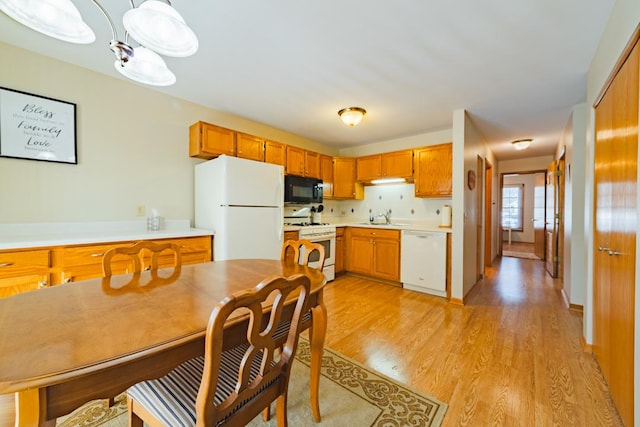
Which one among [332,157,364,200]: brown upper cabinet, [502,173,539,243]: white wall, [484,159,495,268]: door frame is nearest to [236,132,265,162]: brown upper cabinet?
[332,157,364,200]: brown upper cabinet

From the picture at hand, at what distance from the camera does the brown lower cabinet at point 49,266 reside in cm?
172

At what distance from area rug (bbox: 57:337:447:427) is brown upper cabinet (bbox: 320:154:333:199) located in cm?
315

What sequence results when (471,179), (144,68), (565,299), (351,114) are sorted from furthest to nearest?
(471,179)
(565,299)
(351,114)
(144,68)

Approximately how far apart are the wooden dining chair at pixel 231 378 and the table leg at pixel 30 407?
347 millimetres

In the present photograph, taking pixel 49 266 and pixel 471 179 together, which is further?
pixel 471 179

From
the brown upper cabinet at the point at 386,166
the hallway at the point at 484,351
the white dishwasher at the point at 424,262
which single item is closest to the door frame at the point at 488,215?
the hallway at the point at 484,351

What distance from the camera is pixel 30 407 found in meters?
0.63

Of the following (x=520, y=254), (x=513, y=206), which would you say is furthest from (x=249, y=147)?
(x=513, y=206)

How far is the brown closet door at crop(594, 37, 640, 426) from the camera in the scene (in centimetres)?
132

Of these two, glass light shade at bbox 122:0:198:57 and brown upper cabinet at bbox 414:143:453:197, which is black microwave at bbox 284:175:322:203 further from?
glass light shade at bbox 122:0:198:57

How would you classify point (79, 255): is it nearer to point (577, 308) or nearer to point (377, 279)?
point (377, 279)

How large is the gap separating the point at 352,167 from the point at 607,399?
3851mm

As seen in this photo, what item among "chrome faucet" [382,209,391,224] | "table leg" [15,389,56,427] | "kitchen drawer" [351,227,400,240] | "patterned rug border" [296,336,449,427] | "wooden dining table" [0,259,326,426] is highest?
"chrome faucet" [382,209,391,224]

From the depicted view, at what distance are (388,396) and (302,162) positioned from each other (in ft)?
10.6
